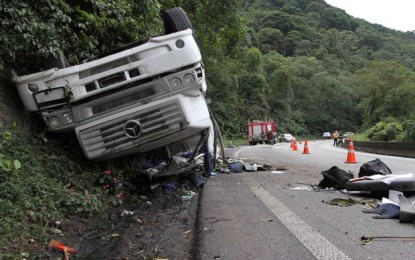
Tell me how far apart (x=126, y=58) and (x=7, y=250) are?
270 cm

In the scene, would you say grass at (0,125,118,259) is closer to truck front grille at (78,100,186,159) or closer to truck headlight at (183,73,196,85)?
truck front grille at (78,100,186,159)

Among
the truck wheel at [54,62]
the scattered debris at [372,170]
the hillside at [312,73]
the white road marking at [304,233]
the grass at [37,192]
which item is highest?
the truck wheel at [54,62]

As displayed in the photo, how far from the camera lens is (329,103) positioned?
7869 cm

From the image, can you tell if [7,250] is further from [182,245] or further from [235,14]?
[235,14]

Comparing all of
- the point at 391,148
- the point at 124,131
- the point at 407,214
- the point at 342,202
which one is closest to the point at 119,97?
the point at 124,131

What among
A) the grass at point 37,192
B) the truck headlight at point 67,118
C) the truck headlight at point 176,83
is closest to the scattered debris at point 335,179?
the truck headlight at point 176,83

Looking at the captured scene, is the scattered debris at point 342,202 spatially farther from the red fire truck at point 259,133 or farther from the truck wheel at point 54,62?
the red fire truck at point 259,133

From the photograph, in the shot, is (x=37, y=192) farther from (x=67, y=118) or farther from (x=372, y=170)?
(x=372, y=170)

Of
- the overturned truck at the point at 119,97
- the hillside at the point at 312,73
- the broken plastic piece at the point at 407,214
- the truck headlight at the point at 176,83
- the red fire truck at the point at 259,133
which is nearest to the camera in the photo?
the broken plastic piece at the point at 407,214

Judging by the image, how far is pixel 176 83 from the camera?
5219mm

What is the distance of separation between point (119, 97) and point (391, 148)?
17.1 metres

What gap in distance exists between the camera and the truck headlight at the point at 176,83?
17.1ft

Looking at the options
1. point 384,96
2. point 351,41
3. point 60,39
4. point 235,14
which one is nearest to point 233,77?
point 384,96

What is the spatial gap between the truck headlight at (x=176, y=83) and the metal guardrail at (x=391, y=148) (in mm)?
14002
